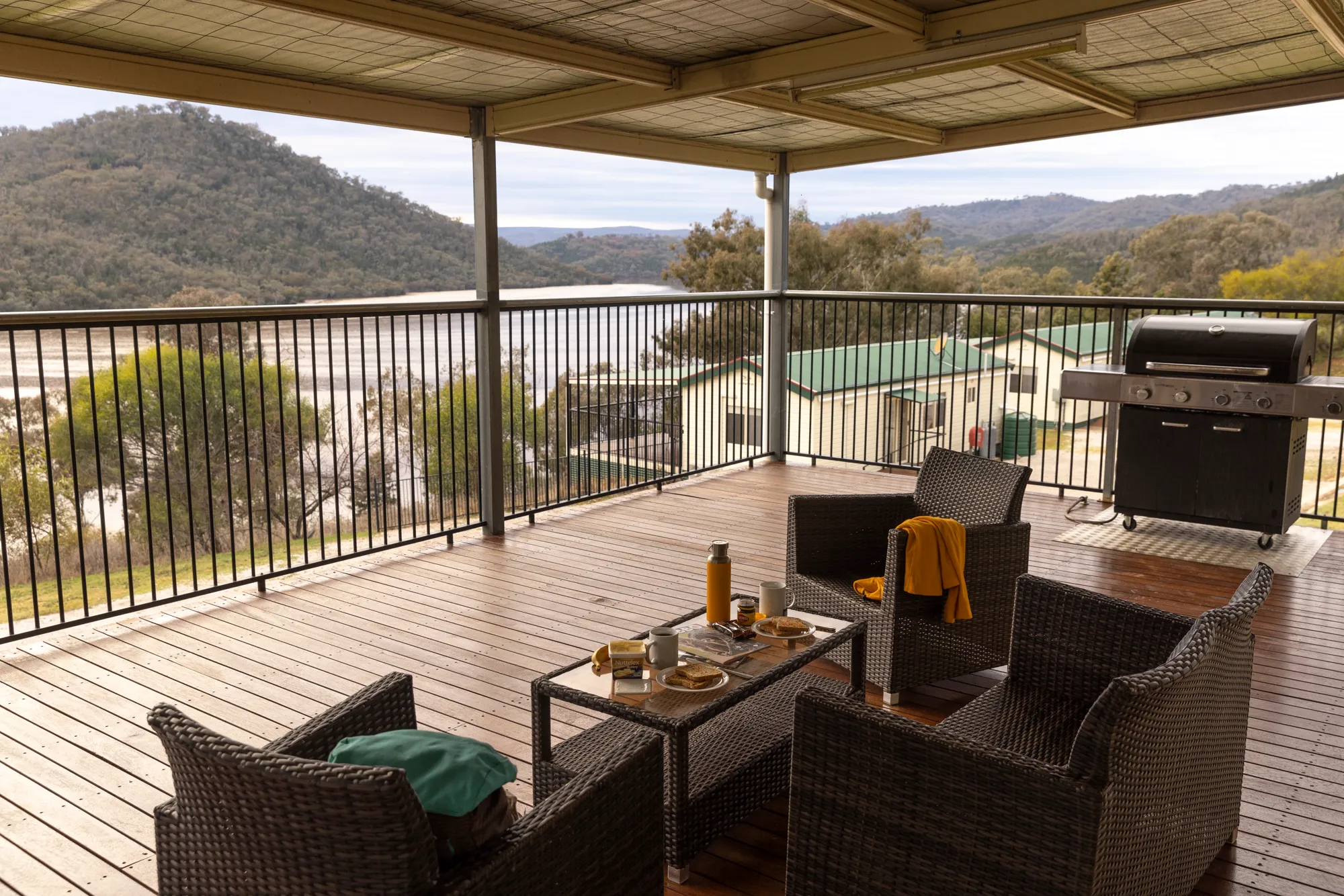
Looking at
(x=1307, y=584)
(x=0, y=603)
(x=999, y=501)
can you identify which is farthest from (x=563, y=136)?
(x=0, y=603)

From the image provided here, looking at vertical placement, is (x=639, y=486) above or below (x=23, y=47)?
below

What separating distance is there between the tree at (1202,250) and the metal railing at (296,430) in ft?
45.0

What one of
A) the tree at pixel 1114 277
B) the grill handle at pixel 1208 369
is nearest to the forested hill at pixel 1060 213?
the tree at pixel 1114 277

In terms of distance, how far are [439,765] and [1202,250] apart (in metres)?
29.4

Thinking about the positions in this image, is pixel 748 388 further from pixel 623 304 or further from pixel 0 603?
pixel 0 603

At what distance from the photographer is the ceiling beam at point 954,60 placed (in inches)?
148

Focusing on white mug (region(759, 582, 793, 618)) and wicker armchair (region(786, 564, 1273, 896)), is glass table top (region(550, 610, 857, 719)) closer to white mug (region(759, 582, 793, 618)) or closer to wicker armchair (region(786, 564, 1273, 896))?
white mug (region(759, 582, 793, 618))

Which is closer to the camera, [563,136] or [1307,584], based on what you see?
[1307,584]

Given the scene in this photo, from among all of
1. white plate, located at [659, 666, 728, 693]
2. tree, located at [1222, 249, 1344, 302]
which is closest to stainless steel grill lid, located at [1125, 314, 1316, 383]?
white plate, located at [659, 666, 728, 693]

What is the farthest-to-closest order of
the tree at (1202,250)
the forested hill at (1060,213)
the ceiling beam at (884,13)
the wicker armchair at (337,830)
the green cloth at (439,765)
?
the forested hill at (1060,213) < the tree at (1202,250) < the ceiling beam at (884,13) < the green cloth at (439,765) < the wicker armchair at (337,830)

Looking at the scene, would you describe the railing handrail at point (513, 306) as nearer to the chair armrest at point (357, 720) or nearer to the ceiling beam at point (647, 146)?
the ceiling beam at point (647, 146)

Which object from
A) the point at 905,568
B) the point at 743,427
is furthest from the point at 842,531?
the point at 743,427

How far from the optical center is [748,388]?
728 centimetres

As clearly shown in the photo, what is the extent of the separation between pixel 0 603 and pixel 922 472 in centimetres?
1517
